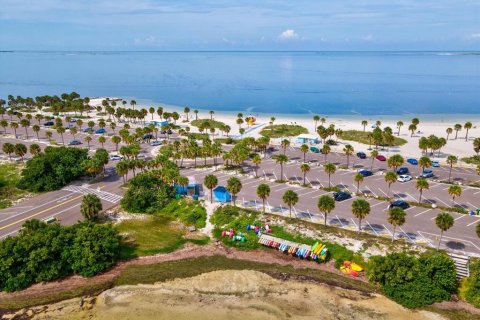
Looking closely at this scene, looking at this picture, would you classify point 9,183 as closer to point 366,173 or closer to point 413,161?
point 366,173

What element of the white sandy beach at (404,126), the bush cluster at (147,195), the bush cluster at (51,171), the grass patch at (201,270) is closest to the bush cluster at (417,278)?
the grass patch at (201,270)

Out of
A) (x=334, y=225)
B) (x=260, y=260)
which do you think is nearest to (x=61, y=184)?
(x=260, y=260)

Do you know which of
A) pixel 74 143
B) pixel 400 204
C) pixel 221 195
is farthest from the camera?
pixel 74 143

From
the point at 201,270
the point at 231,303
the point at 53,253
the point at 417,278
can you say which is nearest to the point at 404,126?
the point at 417,278

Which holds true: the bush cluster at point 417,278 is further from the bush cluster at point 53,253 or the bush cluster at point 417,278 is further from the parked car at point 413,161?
the parked car at point 413,161

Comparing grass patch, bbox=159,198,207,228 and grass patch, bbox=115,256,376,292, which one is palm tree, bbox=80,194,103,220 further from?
grass patch, bbox=115,256,376,292

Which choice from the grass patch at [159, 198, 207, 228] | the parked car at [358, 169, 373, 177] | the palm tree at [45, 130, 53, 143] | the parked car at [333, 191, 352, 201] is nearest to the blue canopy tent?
the grass patch at [159, 198, 207, 228]
